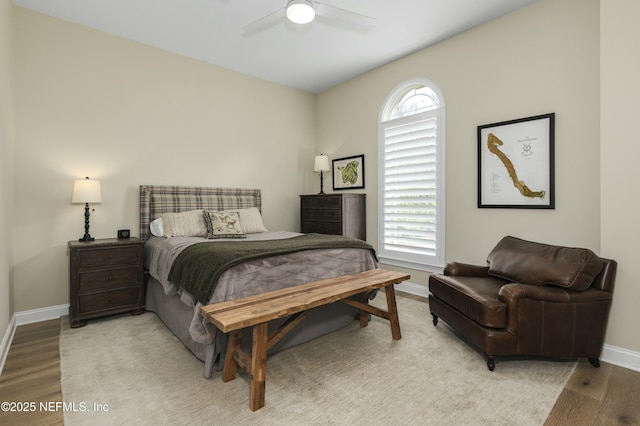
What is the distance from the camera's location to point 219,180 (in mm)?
4465

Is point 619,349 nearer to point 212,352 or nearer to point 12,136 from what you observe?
point 212,352

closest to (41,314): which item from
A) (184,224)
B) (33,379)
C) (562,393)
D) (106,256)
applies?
(106,256)

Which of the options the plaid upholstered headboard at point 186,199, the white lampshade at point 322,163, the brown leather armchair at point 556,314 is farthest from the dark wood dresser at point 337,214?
the brown leather armchair at point 556,314

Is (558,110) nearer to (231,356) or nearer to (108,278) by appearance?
(231,356)

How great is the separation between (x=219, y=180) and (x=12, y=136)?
6.97 feet

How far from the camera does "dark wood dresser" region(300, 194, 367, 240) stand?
4.38 meters

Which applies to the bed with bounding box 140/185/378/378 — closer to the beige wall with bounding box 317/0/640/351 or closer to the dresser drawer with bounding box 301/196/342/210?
the dresser drawer with bounding box 301/196/342/210

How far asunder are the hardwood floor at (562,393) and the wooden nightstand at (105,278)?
20.0 inches

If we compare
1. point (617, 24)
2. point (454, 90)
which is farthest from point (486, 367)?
point (454, 90)

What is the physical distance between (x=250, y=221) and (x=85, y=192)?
5.91ft

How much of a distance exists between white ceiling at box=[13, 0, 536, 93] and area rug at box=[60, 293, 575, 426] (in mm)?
3111

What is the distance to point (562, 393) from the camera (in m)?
1.94

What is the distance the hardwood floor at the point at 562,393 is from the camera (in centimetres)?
171

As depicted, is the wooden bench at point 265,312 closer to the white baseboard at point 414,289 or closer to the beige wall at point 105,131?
the white baseboard at point 414,289
